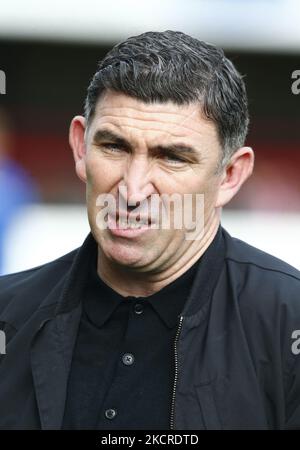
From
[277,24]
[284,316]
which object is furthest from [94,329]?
[277,24]

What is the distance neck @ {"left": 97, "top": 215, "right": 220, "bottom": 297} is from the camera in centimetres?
271

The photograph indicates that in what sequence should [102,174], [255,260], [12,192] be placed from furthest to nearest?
1. [12,192]
2. [255,260]
3. [102,174]

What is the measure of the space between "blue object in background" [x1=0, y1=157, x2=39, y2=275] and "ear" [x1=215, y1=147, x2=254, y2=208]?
3.90m

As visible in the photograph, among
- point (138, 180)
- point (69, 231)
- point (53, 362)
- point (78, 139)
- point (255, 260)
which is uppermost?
point (78, 139)

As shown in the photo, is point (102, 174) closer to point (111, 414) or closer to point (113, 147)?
point (113, 147)

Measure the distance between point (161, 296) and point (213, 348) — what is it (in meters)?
0.25

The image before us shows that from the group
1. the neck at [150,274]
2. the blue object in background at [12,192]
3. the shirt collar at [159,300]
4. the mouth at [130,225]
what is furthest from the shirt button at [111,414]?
the blue object in background at [12,192]

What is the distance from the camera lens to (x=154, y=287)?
8.97ft

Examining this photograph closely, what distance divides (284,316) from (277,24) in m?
4.78

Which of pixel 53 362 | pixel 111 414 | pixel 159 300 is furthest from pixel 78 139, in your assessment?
pixel 111 414

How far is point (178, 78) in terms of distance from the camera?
2.57 metres

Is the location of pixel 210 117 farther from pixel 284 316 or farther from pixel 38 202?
pixel 38 202

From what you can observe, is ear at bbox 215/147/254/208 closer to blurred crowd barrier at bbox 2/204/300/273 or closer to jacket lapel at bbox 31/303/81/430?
jacket lapel at bbox 31/303/81/430

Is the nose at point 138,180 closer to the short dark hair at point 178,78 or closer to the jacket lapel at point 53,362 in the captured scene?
the short dark hair at point 178,78
